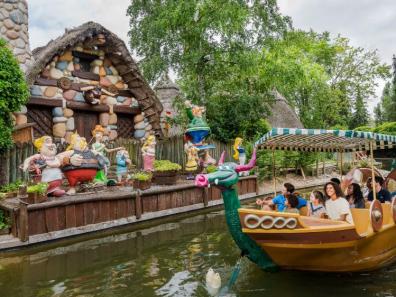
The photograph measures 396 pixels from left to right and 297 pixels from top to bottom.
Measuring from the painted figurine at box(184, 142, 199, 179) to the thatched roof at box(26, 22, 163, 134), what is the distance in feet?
6.86

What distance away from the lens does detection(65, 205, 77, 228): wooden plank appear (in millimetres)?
8977

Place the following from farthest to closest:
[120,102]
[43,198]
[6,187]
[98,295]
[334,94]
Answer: [334,94] → [120,102] → [6,187] → [43,198] → [98,295]

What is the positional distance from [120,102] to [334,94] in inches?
869

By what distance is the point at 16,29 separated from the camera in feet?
42.9

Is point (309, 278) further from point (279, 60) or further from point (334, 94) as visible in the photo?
point (334, 94)

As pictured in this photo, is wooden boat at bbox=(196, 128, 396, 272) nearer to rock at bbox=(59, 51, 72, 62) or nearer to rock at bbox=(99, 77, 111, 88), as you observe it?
rock at bbox=(59, 51, 72, 62)

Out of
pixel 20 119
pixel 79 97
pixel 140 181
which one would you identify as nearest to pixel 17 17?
pixel 79 97

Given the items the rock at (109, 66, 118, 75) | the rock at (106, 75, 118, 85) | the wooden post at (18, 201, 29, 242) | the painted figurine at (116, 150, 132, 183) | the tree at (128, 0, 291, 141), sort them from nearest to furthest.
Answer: the wooden post at (18, 201, 29, 242) → the painted figurine at (116, 150, 132, 183) → the rock at (106, 75, 118, 85) → the rock at (109, 66, 118, 75) → the tree at (128, 0, 291, 141)

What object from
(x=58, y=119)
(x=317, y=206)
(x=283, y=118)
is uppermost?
(x=283, y=118)

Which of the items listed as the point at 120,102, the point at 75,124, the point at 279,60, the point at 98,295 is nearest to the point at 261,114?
the point at 279,60

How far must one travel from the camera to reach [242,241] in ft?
19.4

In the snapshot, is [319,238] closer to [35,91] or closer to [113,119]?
[35,91]

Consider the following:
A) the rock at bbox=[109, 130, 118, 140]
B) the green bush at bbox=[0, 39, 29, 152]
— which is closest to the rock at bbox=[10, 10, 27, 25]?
the green bush at bbox=[0, 39, 29, 152]

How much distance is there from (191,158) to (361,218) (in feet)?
28.0
